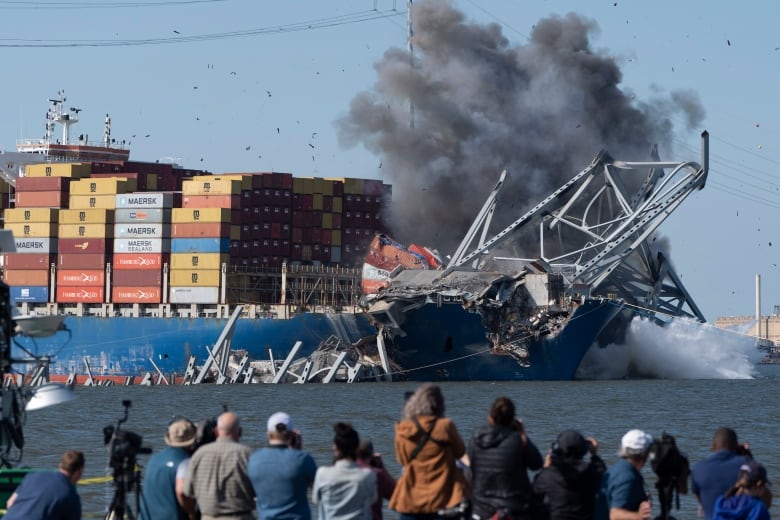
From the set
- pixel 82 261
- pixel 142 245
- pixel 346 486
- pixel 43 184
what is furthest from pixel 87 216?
pixel 346 486

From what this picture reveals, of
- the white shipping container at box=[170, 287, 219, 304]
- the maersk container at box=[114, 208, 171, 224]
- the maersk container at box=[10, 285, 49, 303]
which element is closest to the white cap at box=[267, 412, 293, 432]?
the white shipping container at box=[170, 287, 219, 304]

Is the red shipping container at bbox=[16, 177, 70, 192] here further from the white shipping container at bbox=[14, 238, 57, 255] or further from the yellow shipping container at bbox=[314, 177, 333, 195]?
the yellow shipping container at bbox=[314, 177, 333, 195]

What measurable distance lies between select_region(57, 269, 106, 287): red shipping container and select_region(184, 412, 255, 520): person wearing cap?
65.3 metres

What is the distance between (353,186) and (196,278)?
11272 mm

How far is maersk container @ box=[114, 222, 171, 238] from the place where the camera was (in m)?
74.4

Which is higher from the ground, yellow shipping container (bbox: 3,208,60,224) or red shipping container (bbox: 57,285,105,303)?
yellow shipping container (bbox: 3,208,60,224)

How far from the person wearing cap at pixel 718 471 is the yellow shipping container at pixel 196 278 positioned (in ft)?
204

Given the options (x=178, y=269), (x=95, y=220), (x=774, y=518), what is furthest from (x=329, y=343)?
(x=774, y=518)

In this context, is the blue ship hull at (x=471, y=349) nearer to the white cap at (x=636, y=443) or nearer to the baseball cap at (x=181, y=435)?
the baseball cap at (x=181, y=435)

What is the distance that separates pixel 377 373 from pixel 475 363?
4.18 meters

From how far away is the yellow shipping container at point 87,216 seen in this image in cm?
7569

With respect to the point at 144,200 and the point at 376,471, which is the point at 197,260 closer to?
the point at 144,200

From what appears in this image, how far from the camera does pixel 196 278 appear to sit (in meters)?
73.4

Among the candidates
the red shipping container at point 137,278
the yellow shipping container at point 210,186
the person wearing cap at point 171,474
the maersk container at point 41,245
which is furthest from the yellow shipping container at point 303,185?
the person wearing cap at point 171,474
